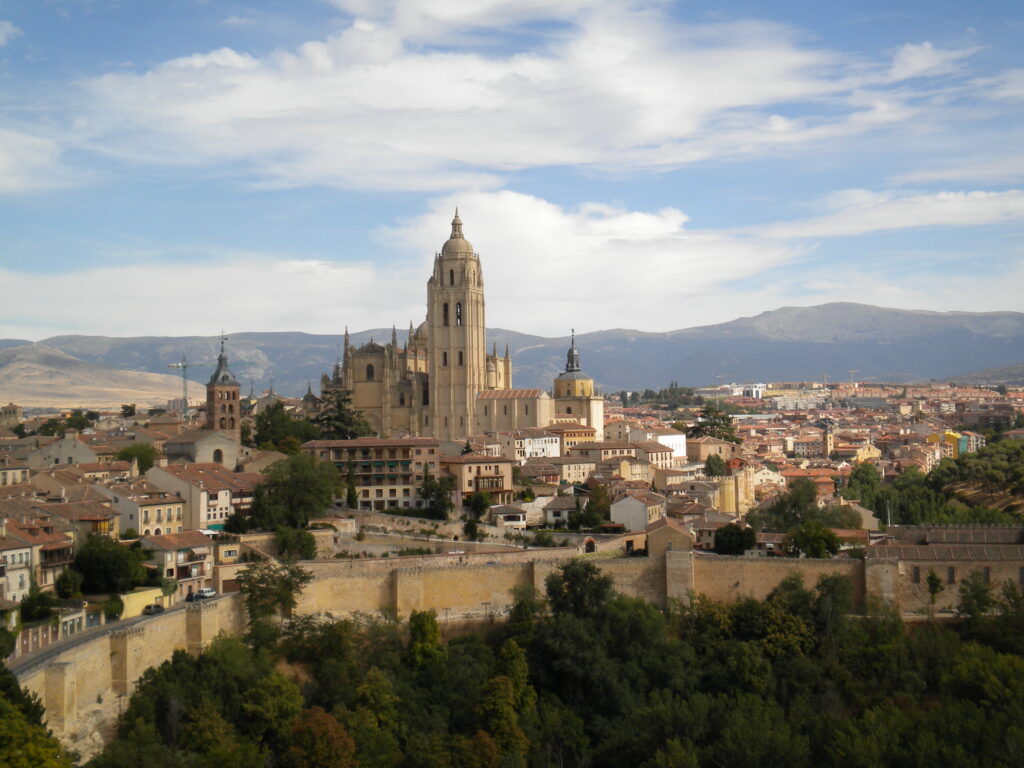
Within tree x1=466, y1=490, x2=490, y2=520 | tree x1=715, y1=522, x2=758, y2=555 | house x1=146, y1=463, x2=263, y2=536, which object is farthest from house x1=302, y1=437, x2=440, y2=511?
tree x1=715, y1=522, x2=758, y2=555

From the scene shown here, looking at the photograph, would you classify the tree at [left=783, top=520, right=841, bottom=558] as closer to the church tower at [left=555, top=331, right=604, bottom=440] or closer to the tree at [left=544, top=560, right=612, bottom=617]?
the tree at [left=544, top=560, right=612, bottom=617]

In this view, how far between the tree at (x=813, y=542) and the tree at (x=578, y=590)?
7.17 metres

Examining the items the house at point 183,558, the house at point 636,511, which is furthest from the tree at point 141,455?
the house at point 636,511

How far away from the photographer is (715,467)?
57.5m

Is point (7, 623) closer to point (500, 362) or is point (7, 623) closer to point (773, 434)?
point (500, 362)

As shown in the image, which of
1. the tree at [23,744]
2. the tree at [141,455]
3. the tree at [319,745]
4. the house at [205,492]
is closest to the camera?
the tree at [23,744]

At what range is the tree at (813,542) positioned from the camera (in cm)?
3653

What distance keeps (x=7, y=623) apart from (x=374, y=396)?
37.9 metres

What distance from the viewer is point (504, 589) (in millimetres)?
33844

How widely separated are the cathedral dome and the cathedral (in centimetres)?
5

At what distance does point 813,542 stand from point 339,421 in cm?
2567

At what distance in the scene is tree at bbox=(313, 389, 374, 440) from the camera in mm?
55281

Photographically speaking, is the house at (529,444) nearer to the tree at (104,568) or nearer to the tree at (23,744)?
the tree at (104,568)

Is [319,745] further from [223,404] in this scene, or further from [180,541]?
[223,404]
